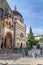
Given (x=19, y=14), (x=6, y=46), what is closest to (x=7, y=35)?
(x=6, y=46)

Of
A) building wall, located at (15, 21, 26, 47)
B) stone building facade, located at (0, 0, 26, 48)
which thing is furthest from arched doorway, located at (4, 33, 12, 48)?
building wall, located at (15, 21, 26, 47)

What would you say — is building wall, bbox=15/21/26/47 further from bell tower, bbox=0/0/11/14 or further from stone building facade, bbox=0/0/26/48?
bell tower, bbox=0/0/11/14

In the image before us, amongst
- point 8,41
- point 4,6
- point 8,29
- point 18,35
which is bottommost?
point 8,41

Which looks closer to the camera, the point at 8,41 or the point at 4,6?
the point at 8,41

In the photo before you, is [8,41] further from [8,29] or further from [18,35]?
[18,35]

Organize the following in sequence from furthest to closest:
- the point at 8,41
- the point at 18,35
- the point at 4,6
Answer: the point at 18,35 → the point at 4,6 → the point at 8,41

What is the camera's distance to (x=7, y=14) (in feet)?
169

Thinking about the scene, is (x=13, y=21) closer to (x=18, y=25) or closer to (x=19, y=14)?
(x=18, y=25)

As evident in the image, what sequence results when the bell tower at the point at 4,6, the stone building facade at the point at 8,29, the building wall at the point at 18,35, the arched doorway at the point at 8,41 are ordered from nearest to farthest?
the stone building facade at the point at 8,29
the arched doorway at the point at 8,41
the bell tower at the point at 4,6
the building wall at the point at 18,35

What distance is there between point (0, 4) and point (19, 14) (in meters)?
12.7

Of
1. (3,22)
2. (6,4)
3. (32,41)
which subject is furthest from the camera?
(32,41)

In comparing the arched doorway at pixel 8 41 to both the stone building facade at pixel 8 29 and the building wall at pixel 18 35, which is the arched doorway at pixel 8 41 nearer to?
the stone building facade at pixel 8 29

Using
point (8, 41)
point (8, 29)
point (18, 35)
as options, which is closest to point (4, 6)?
point (8, 29)

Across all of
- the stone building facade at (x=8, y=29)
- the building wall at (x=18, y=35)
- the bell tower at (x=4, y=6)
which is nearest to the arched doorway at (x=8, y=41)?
the stone building facade at (x=8, y=29)
